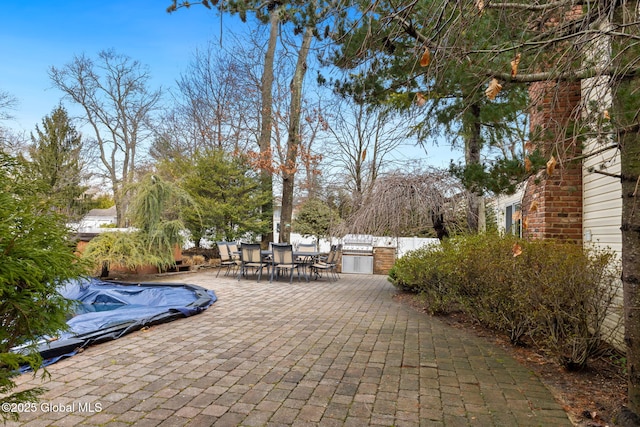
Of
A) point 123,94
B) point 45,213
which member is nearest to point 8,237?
point 45,213

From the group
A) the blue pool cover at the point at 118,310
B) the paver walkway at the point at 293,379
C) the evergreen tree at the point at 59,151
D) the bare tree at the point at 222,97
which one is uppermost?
the bare tree at the point at 222,97

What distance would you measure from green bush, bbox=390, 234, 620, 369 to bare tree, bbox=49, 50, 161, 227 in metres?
18.2

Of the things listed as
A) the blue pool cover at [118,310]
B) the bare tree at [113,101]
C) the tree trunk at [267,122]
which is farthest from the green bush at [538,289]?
the bare tree at [113,101]

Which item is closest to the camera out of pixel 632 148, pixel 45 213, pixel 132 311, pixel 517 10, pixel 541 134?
pixel 45 213

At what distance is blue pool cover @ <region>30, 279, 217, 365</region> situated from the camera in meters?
3.91

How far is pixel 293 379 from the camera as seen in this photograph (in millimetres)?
3311

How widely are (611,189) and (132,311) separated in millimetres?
6293

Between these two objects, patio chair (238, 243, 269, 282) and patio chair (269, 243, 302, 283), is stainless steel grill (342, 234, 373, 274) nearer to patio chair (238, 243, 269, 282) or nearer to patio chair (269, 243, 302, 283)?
patio chair (269, 243, 302, 283)

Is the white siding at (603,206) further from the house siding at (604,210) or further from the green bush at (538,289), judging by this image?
the green bush at (538,289)

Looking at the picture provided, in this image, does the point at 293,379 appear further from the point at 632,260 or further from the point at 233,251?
the point at 233,251

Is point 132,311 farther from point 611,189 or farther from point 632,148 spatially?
point 611,189

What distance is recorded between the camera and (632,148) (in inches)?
102

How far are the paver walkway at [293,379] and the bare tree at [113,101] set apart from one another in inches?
672

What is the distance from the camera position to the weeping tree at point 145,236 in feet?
30.7
